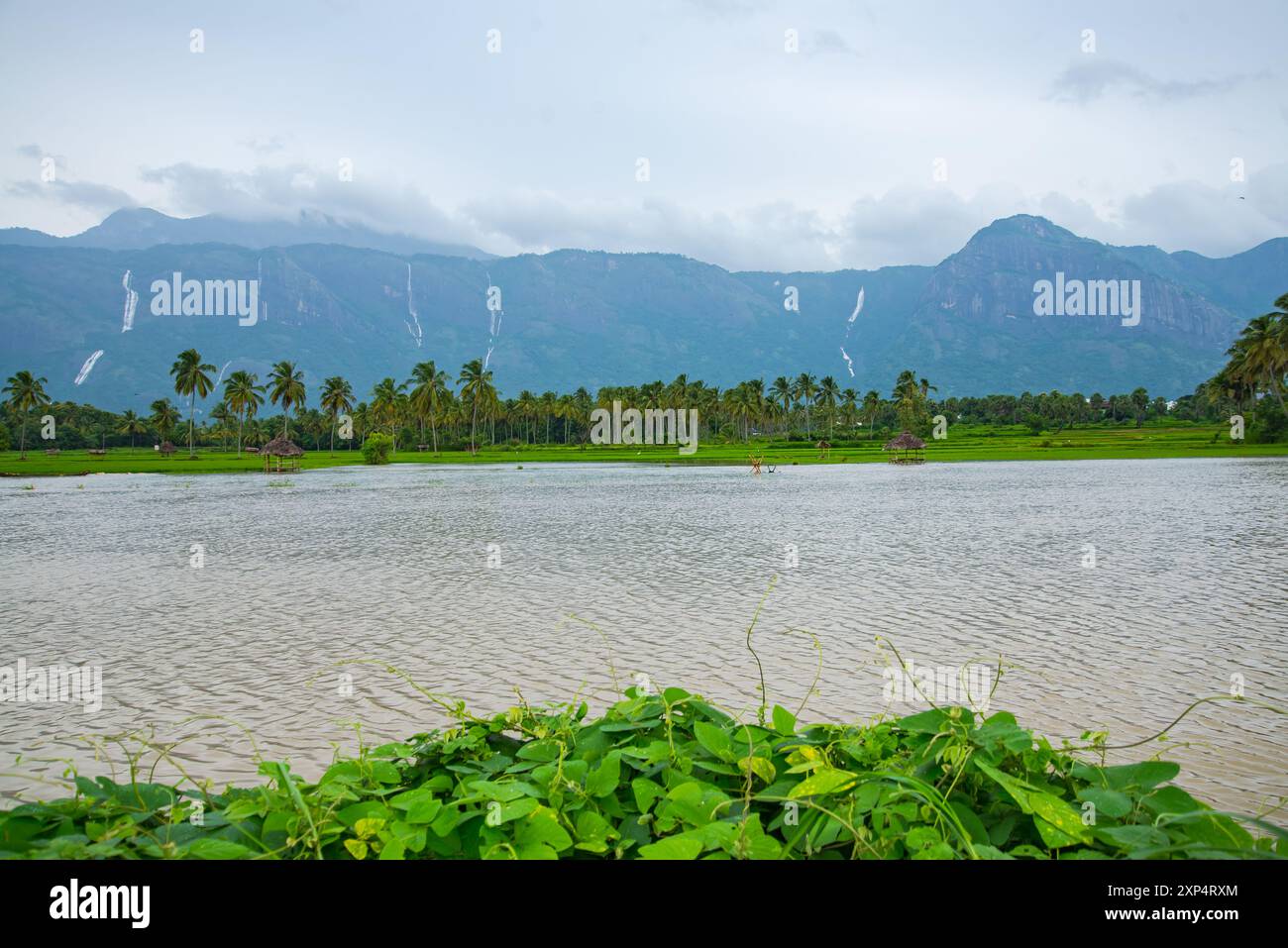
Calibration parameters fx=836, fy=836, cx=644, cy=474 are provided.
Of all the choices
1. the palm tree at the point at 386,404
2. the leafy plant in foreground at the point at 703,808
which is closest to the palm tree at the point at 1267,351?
the leafy plant in foreground at the point at 703,808

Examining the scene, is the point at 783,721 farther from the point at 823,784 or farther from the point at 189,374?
the point at 189,374

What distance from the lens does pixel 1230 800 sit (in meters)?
5.45

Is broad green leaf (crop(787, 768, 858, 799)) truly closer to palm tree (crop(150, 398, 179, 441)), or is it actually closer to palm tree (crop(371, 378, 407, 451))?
palm tree (crop(150, 398, 179, 441))

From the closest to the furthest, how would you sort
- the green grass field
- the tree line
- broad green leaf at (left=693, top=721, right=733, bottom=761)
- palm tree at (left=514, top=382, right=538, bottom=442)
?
1. broad green leaf at (left=693, top=721, right=733, bottom=761)
2. the green grass field
3. the tree line
4. palm tree at (left=514, top=382, right=538, bottom=442)

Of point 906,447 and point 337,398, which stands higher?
point 337,398

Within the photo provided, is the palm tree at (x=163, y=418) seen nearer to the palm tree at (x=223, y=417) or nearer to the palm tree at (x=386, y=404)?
the palm tree at (x=223, y=417)

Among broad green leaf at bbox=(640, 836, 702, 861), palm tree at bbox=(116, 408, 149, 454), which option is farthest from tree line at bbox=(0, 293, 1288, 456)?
broad green leaf at bbox=(640, 836, 702, 861)

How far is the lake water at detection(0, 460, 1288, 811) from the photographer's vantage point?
7525 millimetres

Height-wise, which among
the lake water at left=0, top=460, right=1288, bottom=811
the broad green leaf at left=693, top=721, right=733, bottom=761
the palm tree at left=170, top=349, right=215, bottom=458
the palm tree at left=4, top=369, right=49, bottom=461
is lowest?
the lake water at left=0, top=460, right=1288, bottom=811

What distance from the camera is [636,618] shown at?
12.1 meters

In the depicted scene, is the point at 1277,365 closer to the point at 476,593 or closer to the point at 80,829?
the point at 476,593

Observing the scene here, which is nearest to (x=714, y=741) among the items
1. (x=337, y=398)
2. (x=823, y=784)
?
(x=823, y=784)

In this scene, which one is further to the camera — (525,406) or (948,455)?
(525,406)

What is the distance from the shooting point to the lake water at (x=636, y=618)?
753 cm
